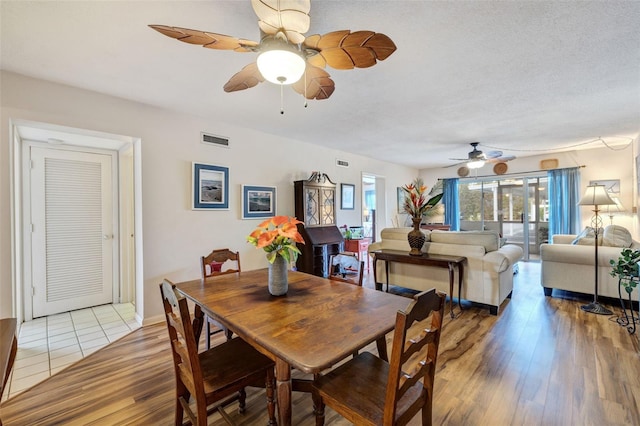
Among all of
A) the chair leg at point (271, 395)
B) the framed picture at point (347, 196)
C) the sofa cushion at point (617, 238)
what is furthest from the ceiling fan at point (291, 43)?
the sofa cushion at point (617, 238)

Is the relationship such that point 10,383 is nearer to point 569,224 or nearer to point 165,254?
point 165,254

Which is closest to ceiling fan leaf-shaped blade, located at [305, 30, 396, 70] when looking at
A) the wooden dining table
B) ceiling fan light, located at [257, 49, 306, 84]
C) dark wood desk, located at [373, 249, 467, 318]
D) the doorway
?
ceiling fan light, located at [257, 49, 306, 84]

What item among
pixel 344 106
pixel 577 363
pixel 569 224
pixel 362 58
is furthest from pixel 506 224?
pixel 362 58

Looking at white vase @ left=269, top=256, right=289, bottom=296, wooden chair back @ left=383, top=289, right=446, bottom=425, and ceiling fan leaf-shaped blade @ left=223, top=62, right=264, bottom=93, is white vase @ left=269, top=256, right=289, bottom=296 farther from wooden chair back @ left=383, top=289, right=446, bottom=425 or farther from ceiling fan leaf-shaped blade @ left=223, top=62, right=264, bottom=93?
ceiling fan leaf-shaped blade @ left=223, top=62, right=264, bottom=93

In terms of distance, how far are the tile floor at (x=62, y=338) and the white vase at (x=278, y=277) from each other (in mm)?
2043

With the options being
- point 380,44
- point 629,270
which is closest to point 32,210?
point 380,44

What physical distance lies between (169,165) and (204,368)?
2506mm

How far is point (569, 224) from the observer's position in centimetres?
577

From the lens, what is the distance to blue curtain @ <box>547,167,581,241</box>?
570cm

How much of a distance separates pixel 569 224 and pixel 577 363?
487cm

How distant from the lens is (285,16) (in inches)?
52.3

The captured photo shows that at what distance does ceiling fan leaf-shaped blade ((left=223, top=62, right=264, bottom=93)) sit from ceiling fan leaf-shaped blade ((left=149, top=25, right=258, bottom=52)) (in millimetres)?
211

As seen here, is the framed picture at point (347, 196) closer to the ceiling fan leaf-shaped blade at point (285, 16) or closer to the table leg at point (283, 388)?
the ceiling fan leaf-shaped blade at point (285, 16)

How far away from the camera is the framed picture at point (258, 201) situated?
3926mm
